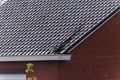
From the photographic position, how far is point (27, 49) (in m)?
18.7

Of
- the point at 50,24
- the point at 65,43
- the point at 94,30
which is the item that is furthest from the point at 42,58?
the point at 50,24

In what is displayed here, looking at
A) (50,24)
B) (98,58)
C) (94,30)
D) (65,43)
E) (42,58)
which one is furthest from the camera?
(50,24)

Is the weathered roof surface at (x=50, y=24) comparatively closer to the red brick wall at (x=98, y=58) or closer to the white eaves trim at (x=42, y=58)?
the white eaves trim at (x=42, y=58)

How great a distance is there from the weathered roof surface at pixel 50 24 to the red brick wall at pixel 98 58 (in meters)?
0.38

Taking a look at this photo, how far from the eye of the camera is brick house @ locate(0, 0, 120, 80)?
17891mm

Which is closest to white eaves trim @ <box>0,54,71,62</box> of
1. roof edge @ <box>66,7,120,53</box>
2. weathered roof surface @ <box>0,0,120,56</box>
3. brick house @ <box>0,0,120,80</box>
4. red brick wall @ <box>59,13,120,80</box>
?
brick house @ <box>0,0,120,80</box>

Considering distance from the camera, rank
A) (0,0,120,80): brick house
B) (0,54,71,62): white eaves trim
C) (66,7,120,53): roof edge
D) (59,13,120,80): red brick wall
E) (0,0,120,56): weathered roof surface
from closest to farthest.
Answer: (0,54,71,62): white eaves trim, (66,7,120,53): roof edge, (0,0,120,80): brick house, (59,13,120,80): red brick wall, (0,0,120,56): weathered roof surface

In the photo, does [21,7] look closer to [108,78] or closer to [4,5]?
[4,5]

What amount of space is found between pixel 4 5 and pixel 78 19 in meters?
4.99

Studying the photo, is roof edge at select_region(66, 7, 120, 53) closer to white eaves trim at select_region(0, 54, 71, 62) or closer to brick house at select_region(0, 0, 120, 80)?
brick house at select_region(0, 0, 120, 80)

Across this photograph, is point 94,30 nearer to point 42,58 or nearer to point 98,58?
point 98,58

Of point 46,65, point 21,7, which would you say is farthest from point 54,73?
point 21,7

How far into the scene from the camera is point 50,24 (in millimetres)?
19922

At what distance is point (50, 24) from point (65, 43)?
2108mm
